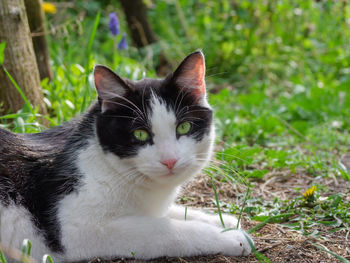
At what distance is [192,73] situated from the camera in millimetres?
2342

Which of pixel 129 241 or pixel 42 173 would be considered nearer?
pixel 129 241

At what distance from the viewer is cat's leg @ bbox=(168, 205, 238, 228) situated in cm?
247

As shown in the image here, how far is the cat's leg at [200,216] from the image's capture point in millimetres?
2469

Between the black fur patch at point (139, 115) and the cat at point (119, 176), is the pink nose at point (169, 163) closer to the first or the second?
the cat at point (119, 176)

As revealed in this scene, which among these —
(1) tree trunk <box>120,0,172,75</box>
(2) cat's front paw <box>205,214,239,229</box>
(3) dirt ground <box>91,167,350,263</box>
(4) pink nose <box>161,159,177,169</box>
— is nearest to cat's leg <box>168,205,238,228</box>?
(2) cat's front paw <box>205,214,239,229</box>

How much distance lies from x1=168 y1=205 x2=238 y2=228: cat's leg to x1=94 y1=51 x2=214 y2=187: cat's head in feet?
1.14

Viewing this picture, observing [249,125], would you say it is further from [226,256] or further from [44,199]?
[44,199]

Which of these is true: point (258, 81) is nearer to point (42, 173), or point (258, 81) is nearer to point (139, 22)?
point (139, 22)

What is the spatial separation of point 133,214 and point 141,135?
1.35ft

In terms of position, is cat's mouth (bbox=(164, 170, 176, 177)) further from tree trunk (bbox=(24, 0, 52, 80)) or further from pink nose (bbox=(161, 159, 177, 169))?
tree trunk (bbox=(24, 0, 52, 80))

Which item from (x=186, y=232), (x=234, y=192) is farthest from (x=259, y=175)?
(x=186, y=232)

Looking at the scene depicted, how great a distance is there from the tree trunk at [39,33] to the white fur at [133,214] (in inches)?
73.4

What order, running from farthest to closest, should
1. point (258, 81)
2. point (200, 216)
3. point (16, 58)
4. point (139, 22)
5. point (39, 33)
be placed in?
point (139, 22)
point (258, 81)
point (39, 33)
point (16, 58)
point (200, 216)

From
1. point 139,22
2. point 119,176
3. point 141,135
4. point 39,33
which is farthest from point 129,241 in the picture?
point 139,22
